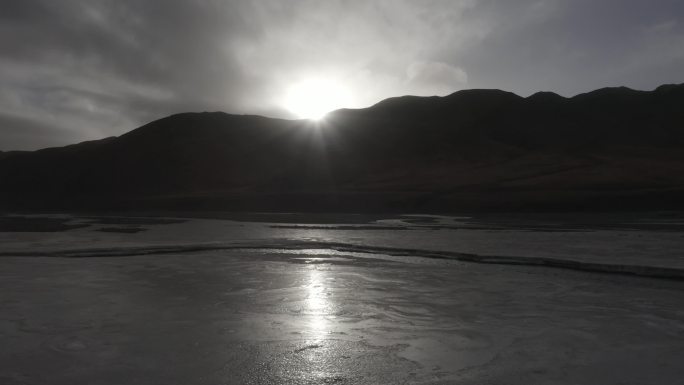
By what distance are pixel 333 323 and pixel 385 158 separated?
73661 mm

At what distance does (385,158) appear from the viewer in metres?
80.3

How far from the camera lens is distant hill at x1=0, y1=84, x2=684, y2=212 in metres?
51.8

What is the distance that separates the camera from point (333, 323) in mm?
7270

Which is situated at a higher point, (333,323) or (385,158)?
(385,158)

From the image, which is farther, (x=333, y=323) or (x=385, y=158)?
(x=385, y=158)

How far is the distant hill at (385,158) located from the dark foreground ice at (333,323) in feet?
109

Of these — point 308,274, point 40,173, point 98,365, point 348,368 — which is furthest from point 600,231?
point 40,173

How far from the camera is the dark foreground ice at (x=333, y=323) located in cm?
535

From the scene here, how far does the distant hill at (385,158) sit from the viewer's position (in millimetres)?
51844

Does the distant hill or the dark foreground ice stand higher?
the distant hill

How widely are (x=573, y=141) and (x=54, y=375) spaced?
88.0 m

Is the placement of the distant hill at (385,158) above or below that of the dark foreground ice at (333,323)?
above

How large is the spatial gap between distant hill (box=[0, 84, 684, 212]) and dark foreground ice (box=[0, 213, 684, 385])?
33.2 meters

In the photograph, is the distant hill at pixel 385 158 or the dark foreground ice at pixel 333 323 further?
the distant hill at pixel 385 158
